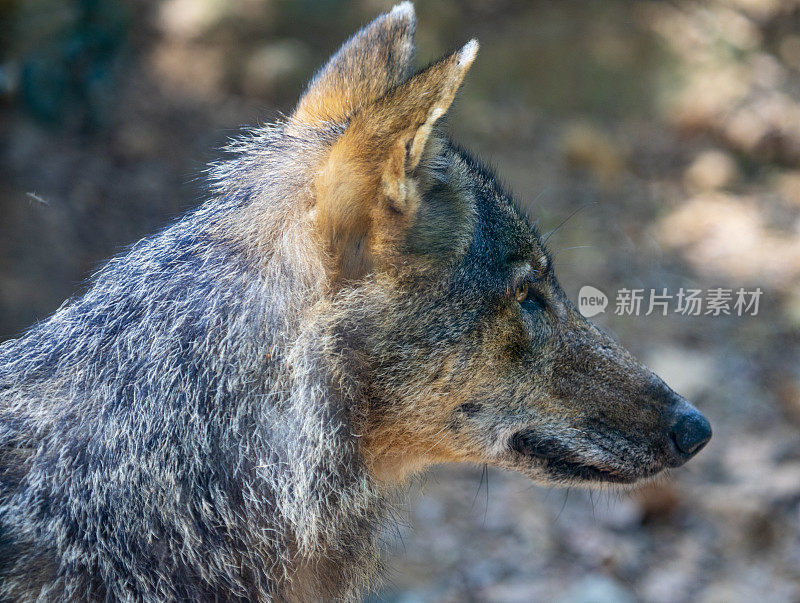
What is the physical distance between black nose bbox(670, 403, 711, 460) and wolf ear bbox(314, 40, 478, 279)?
128 centimetres

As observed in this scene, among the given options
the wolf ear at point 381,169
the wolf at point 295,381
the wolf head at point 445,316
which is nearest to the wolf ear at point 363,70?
the wolf head at point 445,316

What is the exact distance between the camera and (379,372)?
2.62 meters

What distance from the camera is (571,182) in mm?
8750

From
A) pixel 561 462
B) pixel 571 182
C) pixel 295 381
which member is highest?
pixel 295 381

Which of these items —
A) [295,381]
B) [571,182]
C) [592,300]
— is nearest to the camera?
[295,381]

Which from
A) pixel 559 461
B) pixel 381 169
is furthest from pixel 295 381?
pixel 559 461

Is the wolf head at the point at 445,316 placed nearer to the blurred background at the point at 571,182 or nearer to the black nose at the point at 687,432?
the black nose at the point at 687,432

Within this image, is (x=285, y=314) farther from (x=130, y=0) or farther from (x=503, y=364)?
(x=130, y=0)

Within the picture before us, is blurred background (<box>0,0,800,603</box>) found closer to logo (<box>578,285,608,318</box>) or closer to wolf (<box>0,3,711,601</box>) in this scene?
logo (<box>578,285,608,318</box>)

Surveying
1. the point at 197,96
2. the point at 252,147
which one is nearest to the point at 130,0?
the point at 197,96

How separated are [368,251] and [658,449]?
133cm

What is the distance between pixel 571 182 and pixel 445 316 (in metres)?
6.47

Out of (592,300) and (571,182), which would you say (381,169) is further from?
(571,182)

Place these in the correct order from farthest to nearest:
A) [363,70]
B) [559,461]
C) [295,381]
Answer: [363,70], [559,461], [295,381]
